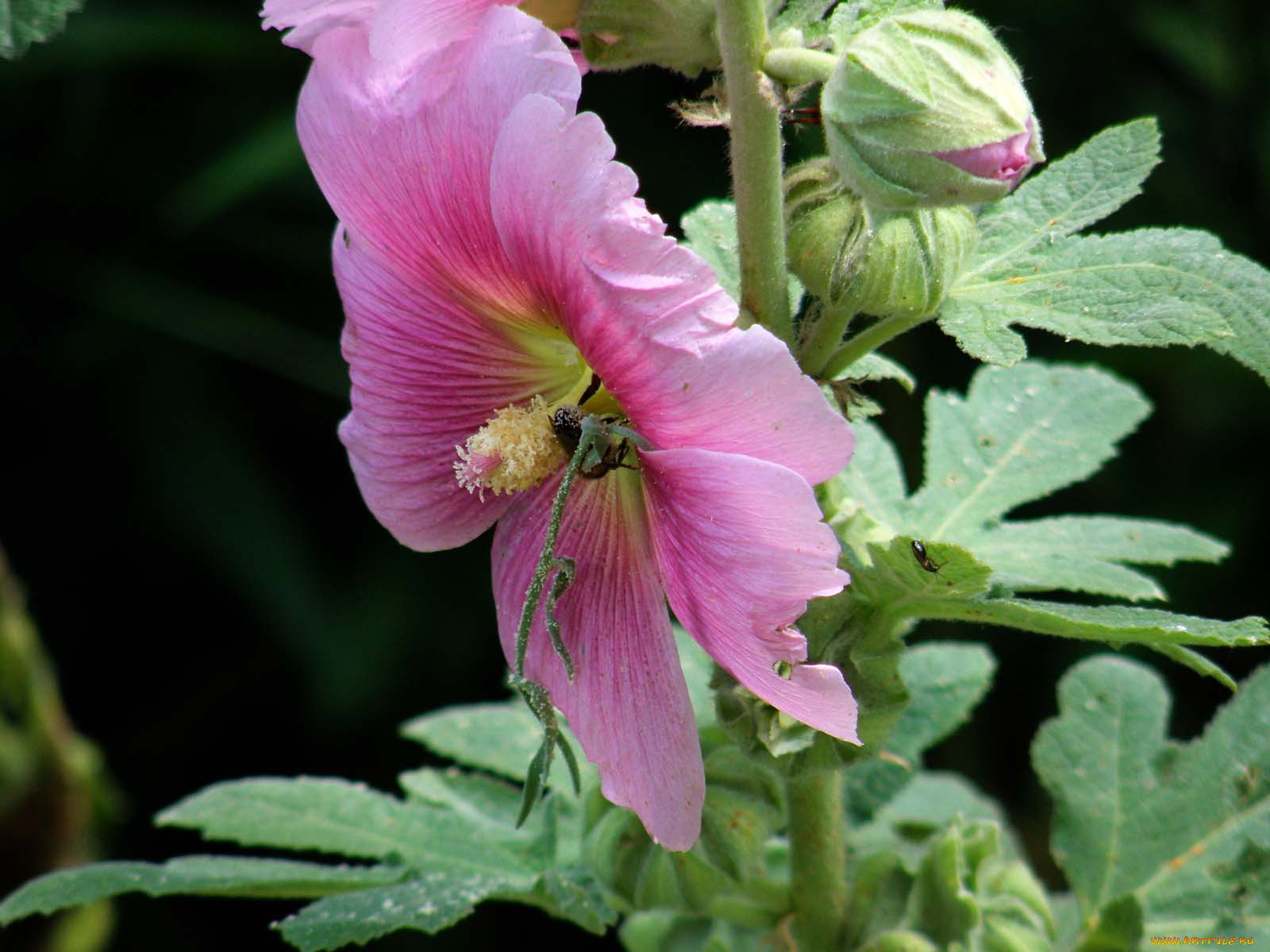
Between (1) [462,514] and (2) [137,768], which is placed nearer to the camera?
(1) [462,514]

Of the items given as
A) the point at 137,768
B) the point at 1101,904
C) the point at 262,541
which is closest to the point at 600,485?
the point at 1101,904

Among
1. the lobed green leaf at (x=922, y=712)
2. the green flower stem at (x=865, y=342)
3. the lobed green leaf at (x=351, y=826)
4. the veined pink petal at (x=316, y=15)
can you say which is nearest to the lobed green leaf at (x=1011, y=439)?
the lobed green leaf at (x=922, y=712)

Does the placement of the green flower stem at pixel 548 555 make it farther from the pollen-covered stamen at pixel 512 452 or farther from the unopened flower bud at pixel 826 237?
the unopened flower bud at pixel 826 237

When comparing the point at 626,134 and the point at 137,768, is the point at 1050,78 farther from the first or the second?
the point at 137,768

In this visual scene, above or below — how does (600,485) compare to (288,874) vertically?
above

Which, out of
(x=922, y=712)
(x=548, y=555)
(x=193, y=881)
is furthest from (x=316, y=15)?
(x=922, y=712)

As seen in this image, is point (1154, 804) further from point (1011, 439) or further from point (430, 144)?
point (430, 144)

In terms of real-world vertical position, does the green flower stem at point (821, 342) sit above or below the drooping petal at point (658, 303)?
below
